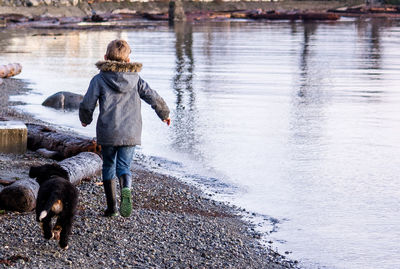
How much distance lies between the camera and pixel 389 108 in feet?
56.3

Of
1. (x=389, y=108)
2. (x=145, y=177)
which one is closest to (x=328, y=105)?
(x=389, y=108)

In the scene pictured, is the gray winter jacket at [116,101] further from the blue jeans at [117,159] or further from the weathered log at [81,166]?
the weathered log at [81,166]

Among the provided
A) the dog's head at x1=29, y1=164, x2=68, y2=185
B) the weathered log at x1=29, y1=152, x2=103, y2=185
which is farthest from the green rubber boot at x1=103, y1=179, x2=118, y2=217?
the weathered log at x1=29, y1=152, x2=103, y2=185

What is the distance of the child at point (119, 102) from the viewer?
22.4 feet

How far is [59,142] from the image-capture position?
10.2 metres

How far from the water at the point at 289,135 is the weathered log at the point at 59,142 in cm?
147

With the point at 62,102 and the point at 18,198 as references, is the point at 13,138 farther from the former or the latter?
the point at 62,102

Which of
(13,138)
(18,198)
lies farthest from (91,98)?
(13,138)

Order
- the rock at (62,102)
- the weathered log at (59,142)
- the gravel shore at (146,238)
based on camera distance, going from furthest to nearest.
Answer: the rock at (62,102)
the weathered log at (59,142)
the gravel shore at (146,238)

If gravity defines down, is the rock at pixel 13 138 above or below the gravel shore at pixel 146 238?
above

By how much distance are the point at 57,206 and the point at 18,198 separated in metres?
1.32

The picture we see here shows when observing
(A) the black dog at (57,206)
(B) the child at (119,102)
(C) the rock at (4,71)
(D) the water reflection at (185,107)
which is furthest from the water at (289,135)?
(A) the black dog at (57,206)

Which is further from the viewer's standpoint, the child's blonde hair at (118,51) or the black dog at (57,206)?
the child's blonde hair at (118,51)

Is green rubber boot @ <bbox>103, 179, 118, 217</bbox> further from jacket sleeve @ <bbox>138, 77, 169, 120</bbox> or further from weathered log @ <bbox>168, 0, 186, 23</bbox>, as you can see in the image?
weathered log @ <bbox>168, 0, 186, 23</bbox>
